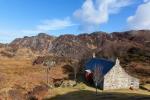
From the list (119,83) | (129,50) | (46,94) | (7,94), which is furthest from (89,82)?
(129,50)

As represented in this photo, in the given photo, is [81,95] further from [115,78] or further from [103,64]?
[103,64]

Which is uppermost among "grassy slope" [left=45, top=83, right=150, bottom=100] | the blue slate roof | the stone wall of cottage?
the blue slate roof

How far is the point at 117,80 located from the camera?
7981 centimetres

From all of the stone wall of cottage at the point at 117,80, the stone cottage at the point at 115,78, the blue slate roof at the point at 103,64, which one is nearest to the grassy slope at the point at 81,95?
the stone cottage at the point at 115,78

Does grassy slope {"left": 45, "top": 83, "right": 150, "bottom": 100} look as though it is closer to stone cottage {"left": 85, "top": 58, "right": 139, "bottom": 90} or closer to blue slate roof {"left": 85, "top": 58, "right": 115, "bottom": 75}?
stone cottage {"left": 85, "top": 58, "right": 139, "bottom": 90}

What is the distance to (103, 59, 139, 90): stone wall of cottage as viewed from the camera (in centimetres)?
7838

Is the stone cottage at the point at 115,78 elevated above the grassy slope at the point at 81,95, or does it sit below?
above

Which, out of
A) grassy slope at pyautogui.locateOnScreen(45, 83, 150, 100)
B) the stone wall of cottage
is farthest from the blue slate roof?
grassy slope at pyautogui.locateOnScreen(45, 83, 150, 100)

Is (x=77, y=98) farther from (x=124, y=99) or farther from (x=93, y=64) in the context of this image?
(x=93, y=64)

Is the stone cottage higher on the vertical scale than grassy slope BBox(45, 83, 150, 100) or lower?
higher

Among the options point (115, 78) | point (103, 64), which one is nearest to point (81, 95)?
point (115, 78)

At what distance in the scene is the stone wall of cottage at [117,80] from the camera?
3086 inches

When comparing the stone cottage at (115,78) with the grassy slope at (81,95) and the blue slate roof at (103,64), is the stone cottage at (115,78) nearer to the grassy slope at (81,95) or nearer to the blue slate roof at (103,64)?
the blue slate roof at (103,64)

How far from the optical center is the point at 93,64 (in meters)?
93.0
